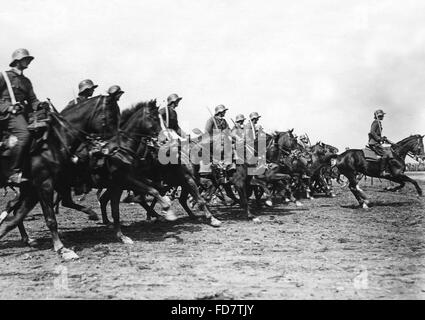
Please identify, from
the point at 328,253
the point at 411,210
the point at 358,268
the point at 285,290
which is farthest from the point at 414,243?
the point at 411,210

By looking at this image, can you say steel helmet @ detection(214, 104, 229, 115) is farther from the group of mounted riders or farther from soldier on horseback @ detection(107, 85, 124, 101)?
soldier on horseback @ detection(107, 85, 124, 101)

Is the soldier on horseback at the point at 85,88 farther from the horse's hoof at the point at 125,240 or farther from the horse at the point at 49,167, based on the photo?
the horse's hoof at the point at 125,240

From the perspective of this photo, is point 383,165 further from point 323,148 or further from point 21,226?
point 21,226

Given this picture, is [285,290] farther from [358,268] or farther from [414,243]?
[414,243]

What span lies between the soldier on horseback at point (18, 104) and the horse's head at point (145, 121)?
1.83 meters

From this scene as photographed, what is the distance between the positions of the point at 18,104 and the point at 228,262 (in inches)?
186

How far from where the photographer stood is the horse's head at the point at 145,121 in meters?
9.33

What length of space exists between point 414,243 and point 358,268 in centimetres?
266

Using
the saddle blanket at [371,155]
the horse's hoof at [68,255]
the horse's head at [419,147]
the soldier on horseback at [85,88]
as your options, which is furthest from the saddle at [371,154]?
the horse's hoof at [68,255]

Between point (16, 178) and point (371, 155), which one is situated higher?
point (16, 178)

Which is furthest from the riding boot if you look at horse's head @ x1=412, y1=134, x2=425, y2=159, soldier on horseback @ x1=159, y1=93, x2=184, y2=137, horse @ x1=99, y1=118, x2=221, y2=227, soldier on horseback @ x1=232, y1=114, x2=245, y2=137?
soldier on horseback @ x1=159, y1=93, x2=184, y2=137

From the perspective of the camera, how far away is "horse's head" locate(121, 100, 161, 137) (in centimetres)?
933

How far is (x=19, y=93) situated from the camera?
831cm

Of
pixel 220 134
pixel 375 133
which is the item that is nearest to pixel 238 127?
pixel 220 134
